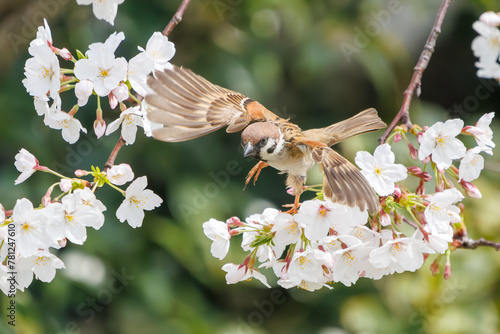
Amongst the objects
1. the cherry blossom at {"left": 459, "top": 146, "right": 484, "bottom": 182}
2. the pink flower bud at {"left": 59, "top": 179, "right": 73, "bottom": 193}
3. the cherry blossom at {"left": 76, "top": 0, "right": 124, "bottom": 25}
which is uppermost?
the cherry blossom at {"left": 459, "top": 146, "right": 484, "bottom": 182}

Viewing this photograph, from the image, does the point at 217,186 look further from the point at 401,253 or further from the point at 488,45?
the point at 488,45

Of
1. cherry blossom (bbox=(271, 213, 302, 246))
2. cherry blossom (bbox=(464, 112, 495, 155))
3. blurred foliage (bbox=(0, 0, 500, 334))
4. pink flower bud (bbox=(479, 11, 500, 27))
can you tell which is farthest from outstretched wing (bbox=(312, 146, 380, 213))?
blurred foliage (bbox=(0, 0, 500, 334))

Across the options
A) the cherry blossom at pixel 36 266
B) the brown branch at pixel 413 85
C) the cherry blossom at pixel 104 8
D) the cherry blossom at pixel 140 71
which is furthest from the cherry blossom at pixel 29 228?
the brown branch at pixel 413 85

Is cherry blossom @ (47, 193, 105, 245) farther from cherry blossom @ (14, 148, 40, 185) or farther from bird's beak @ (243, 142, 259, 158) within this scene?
bird's beak @ (243, 142, 259, 158)

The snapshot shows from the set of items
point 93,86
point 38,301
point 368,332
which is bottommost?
point 38,301

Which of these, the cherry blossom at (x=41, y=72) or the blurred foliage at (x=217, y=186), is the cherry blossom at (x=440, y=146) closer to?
the cherry blossom at (x=41, y=72)

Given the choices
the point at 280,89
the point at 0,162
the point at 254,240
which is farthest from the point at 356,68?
the point at 254,240

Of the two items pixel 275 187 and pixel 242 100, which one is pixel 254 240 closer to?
pixel 242 100
